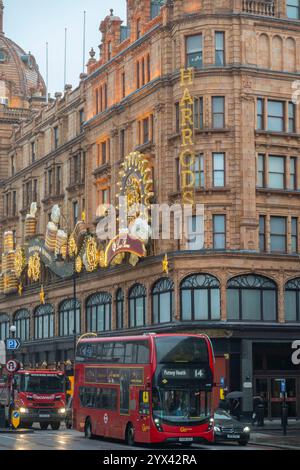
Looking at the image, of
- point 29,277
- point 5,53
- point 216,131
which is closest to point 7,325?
point 29,277

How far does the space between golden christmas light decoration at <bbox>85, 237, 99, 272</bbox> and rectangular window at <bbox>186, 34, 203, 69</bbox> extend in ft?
58.3

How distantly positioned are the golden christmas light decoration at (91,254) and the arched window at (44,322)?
1242 cm

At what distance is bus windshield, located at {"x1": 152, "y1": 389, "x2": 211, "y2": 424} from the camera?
1734 inches

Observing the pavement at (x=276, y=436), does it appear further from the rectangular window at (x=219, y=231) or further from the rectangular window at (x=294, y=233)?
the rectangular window at (x=219, y=231)

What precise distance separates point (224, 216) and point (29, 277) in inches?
1406

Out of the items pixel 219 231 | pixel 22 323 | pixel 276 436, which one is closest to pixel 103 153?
pixel 219 231

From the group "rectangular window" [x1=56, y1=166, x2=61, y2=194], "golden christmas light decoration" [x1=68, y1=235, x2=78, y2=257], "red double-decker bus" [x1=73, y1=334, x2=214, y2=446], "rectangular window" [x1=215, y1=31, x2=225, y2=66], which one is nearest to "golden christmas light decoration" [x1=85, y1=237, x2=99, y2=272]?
"golden christmas light decoration" [x1=68, y1=235, x2=78, y2=257]

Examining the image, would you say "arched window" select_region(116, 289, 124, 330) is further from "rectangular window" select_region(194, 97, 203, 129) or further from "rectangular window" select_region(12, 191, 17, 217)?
"rectangular window" select_region(12, 191, 17, 217)

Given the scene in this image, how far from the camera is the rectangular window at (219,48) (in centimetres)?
7069

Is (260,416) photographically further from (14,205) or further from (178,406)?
(14,205)

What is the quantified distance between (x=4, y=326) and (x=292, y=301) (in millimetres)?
45122

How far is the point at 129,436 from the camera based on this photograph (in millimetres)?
46375
